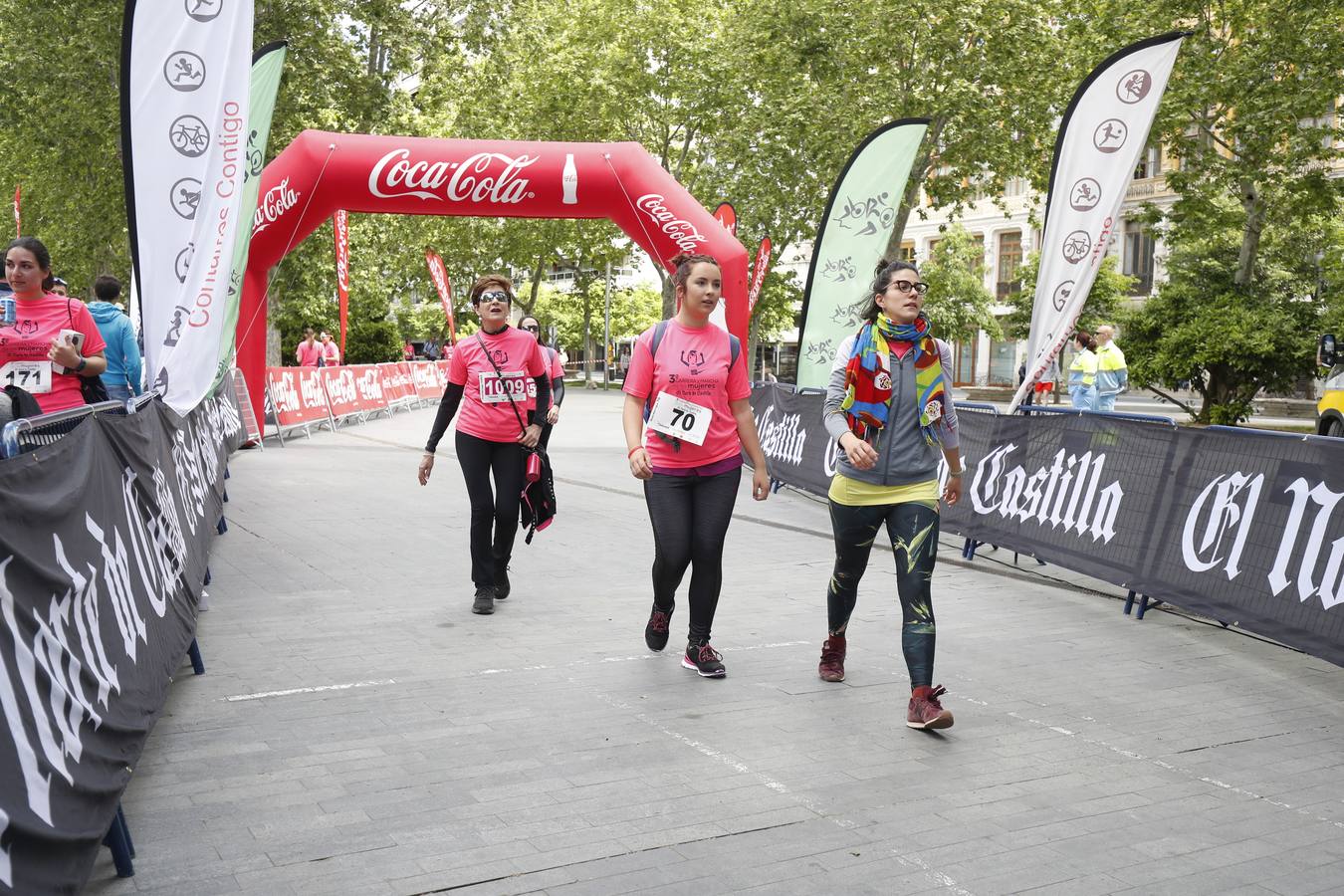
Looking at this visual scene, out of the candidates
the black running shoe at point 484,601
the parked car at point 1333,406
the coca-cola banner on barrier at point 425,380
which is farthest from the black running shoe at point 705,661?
the coca-cola banner on barrier at point 425,380

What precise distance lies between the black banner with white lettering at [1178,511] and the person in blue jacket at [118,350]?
6.01m

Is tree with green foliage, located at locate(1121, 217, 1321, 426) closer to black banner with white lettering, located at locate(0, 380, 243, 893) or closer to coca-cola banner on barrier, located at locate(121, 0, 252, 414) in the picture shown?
coca-cola banner on barrier, located at locate(121, 0, 252, 414)

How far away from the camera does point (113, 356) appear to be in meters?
8.41

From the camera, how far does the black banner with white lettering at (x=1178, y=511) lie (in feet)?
20.6

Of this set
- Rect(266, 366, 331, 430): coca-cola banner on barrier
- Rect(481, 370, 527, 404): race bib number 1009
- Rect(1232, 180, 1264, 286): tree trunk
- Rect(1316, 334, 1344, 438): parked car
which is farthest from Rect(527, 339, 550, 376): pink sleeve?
Rect(1232, 180, 1264, 286): tree trunk

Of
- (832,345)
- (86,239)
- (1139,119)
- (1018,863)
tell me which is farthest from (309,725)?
(86,239)

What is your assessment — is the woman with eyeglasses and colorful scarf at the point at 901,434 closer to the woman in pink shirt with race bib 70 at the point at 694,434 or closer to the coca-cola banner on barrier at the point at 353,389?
the woman in pink shirt with race bib 70 at the point at 694,434

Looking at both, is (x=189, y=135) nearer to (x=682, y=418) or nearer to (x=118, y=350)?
(x=118, y=350)

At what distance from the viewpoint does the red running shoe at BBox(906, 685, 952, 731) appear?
518 cm

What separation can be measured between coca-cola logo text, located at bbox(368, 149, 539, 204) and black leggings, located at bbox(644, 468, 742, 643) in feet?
34.7

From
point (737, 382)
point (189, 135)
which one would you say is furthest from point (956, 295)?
point (737, 382)

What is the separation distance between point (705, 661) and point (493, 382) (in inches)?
94.3

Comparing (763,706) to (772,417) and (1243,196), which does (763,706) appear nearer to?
(772,417)

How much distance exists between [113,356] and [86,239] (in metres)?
29.6
